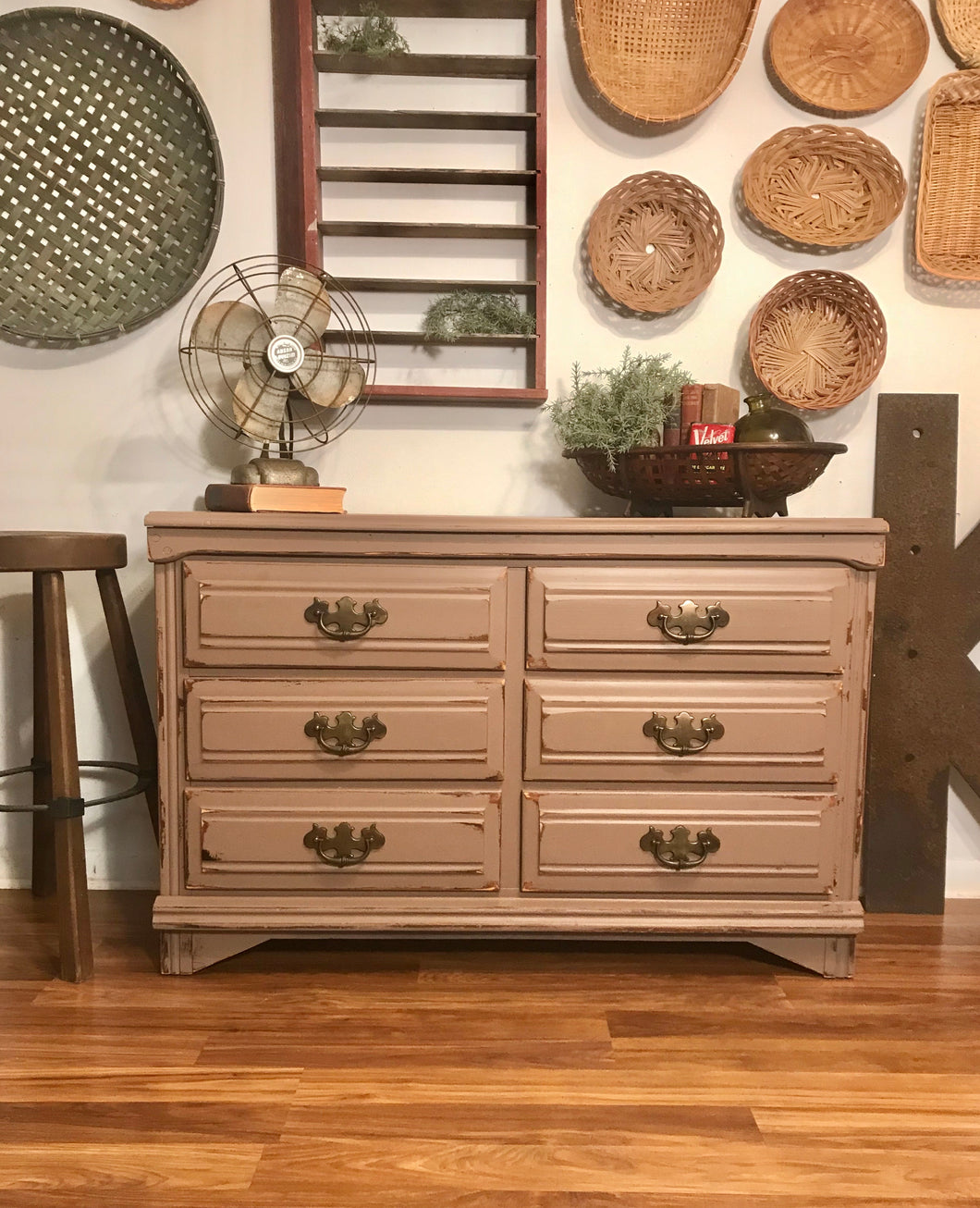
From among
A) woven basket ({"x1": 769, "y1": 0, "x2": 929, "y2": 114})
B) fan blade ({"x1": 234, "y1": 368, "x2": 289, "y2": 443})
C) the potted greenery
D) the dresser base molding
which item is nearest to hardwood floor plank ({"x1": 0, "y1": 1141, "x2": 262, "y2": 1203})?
the dresser base molding

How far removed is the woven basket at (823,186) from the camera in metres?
2.15

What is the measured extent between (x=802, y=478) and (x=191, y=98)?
169cm

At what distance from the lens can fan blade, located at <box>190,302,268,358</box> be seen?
1.87m

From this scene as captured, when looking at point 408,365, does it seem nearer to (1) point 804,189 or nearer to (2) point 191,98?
(2) point 191,98

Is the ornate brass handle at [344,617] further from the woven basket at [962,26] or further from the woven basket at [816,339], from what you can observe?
the woven basket at [962,26]

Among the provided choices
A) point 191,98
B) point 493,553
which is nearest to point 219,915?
point 493,553

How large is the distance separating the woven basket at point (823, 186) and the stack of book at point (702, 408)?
536 mm

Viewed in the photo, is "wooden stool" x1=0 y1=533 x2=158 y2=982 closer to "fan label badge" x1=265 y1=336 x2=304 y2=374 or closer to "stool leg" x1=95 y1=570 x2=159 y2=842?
"stool leg" x1=95 y1=570 x2=159 y2=842

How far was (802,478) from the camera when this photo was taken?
5.96 feet

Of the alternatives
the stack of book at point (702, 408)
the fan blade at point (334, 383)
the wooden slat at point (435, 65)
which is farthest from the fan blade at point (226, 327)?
the stack of book at point (702, 408)

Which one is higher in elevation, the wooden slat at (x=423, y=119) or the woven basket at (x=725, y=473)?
the wooden slat at (x=423, y=119)

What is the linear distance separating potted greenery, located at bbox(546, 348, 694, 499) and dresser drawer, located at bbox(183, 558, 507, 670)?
1.36 feet

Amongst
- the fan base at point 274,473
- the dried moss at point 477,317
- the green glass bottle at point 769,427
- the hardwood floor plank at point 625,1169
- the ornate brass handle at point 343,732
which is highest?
the dried moss at point 477,317

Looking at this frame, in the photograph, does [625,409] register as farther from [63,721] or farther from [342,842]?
[63,721]
